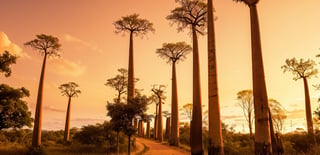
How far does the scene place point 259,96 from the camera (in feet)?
29.6

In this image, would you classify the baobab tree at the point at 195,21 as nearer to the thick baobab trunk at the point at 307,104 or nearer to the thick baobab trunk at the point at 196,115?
the thick baobab trunk at the point at 196,115

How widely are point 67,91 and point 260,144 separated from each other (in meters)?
32.8

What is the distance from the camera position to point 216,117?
37.2ft

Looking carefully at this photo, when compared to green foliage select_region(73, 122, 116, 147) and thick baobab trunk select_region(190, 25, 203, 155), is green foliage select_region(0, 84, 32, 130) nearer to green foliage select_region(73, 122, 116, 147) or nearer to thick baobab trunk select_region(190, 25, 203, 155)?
green foliage select_region(73, 122, 116, 147)

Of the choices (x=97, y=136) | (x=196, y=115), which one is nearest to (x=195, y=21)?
(x=196, y=115)

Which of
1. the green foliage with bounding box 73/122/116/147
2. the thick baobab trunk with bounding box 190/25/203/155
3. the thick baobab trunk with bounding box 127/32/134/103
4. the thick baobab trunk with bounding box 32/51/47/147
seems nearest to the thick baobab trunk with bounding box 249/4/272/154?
the thick baobab trunk with bounding box 190/25/203/155

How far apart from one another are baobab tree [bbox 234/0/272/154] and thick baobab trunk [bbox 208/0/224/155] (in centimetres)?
239

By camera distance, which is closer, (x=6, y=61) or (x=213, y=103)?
(x=213, y=103)

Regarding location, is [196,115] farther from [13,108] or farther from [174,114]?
[13,108]

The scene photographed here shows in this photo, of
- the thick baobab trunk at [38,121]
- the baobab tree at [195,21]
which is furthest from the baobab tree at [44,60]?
the baobab tree at [195,21]

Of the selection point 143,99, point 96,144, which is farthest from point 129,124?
point 96,144

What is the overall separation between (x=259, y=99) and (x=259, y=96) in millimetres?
119

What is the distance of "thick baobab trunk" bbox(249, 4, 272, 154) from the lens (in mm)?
8516

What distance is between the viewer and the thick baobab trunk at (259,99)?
8.52 meters
